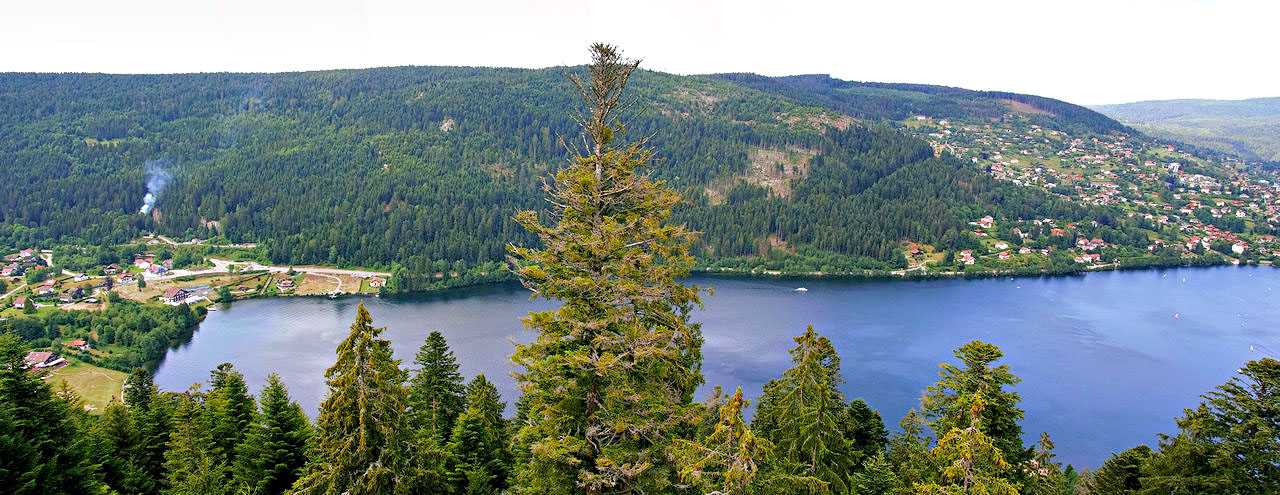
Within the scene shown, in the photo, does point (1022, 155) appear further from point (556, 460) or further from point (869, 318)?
point (556, 460)

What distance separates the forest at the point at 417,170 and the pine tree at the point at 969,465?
61734mm

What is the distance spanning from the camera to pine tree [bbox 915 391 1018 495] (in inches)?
288

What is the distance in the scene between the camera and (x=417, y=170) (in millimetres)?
127500

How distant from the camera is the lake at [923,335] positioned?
43562 mm

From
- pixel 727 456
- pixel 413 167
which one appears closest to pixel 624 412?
pixel 727 456

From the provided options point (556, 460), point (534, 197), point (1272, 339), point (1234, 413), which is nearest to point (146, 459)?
point (556, 460)

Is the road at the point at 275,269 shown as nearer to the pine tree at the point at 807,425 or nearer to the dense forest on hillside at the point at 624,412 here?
the dense forest on hillside at the point at 624,412

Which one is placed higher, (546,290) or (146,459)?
(546,290)

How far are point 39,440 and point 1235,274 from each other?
120 m

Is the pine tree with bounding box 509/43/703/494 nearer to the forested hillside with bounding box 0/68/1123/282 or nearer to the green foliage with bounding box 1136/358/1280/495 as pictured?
the green foliage with bounding box 1136/358/1280/495

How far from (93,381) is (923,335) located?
66472mm

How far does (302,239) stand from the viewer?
93.2m

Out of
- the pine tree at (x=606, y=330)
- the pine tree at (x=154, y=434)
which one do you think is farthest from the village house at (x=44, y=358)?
the pine tree at (x=606, y=330)

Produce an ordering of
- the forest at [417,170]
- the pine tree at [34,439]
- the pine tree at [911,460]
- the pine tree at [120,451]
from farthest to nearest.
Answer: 1. the forest at [417,170]
2. the pine tree at [120,451]
3. the pine tree at [911,460]
4. the pine tree at [34,439]
